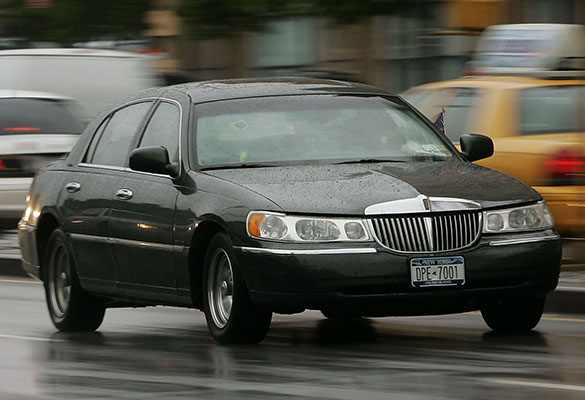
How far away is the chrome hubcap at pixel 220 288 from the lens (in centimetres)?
968

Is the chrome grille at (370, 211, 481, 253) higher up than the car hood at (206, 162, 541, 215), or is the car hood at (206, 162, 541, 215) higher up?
the car hood at (206, 162, 541, 215)

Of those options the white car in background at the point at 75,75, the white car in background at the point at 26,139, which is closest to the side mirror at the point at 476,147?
the white car in background at the point at 26,139

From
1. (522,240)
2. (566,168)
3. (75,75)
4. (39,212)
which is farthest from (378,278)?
(75,75)

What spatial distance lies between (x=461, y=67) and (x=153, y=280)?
16878mm

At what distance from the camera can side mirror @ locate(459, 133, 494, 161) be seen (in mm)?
10766

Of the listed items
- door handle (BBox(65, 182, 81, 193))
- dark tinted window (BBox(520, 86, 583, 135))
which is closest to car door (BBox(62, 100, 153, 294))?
door handle (BBox(65, 182, 81, 193))

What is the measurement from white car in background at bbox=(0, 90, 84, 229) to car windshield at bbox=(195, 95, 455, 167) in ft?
22.8

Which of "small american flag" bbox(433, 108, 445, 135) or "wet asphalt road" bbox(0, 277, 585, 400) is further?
"small american flag" bbox(433, 108, 445, 135)

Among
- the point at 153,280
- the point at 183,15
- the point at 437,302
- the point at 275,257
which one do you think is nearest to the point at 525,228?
the point at 437,302

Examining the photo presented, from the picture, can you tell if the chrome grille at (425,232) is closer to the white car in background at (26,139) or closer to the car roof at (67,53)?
the white car in background at (26,139)

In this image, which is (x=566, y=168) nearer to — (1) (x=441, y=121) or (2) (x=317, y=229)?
(1) (x=441, y=121)

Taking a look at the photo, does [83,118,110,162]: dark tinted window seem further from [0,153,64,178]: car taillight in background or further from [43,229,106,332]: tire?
[0,153,64,178]: car taillight in background

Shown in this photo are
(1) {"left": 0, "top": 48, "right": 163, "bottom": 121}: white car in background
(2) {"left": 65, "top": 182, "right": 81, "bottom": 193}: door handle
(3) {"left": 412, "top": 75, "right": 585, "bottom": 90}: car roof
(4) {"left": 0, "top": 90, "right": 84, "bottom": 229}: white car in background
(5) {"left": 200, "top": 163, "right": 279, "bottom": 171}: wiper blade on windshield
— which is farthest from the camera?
(1) {"left": 0, "top": 48, "right": 163, "bottom": 121}: white car in background

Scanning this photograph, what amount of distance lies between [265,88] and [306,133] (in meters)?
0.59
